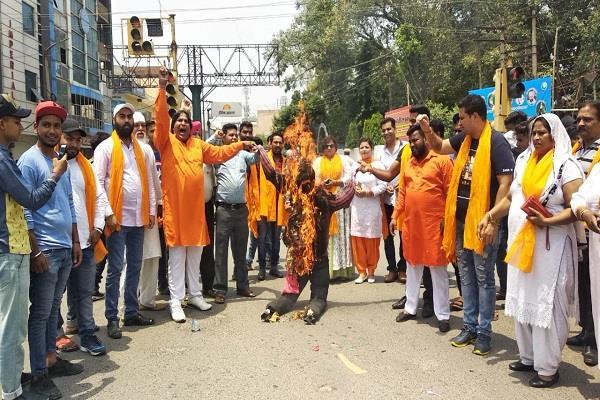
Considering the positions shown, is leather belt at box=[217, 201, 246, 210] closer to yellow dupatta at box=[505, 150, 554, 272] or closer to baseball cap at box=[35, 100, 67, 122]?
baseball cap at box=[35, 100, 67, 122]

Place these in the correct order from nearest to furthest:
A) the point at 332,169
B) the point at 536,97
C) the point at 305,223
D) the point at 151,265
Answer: the point at 305,223, the point at 151,265, the point at 332,169, the point at 536,97

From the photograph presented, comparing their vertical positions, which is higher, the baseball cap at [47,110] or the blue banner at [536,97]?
the blue banner at [536,97]

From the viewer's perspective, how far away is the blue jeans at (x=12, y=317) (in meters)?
3.22

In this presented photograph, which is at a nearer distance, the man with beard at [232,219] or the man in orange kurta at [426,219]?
the man in orange kurta at [426,219]

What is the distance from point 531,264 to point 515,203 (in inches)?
19.1

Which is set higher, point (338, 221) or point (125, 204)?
point (125, 204)

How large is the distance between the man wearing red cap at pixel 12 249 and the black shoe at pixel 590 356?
167 inches

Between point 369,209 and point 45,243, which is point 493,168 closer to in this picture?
point 369,209

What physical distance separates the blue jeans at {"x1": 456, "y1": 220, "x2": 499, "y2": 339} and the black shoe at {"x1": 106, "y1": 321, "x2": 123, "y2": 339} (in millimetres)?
3260

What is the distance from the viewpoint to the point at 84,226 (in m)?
4.45

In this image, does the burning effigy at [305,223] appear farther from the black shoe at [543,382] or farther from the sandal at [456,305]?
the black shoe at [543,382]

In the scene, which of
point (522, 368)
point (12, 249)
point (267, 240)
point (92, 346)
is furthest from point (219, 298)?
point (522, 368)

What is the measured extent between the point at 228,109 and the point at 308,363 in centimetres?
6000

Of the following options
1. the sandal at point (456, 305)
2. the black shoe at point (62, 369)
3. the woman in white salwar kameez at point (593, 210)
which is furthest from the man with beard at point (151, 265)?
the woman in white salwar kameez at point (593, 210)
